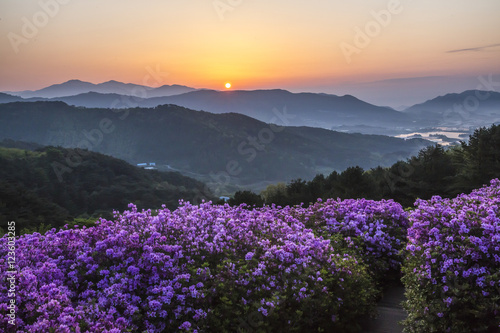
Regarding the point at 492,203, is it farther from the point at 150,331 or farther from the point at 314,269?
the point at 150,331

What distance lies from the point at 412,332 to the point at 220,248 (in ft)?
10.1

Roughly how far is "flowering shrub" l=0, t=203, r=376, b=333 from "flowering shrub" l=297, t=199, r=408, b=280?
1.33 m

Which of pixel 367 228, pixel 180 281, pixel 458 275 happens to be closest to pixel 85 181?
pixel 367 228

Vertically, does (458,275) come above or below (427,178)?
below

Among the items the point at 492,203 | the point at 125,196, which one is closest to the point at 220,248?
the point at 492,203

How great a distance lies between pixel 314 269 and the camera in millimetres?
5879

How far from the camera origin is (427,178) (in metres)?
18.4

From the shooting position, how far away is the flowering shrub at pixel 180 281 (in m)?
4.54

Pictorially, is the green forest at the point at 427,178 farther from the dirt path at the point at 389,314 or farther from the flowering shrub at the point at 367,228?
the dirt path at the point at 389,314

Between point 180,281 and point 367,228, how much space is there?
487 centimetres

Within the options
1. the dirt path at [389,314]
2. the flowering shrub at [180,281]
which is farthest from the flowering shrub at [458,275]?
the flowering shrub at [180,281]

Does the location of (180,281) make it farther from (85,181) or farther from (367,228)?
(85,181)

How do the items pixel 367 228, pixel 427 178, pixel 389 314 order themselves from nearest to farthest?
pixel 389 314, pixel 367 228, pixel 427 178

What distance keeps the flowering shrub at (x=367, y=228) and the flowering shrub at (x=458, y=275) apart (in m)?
2.04
